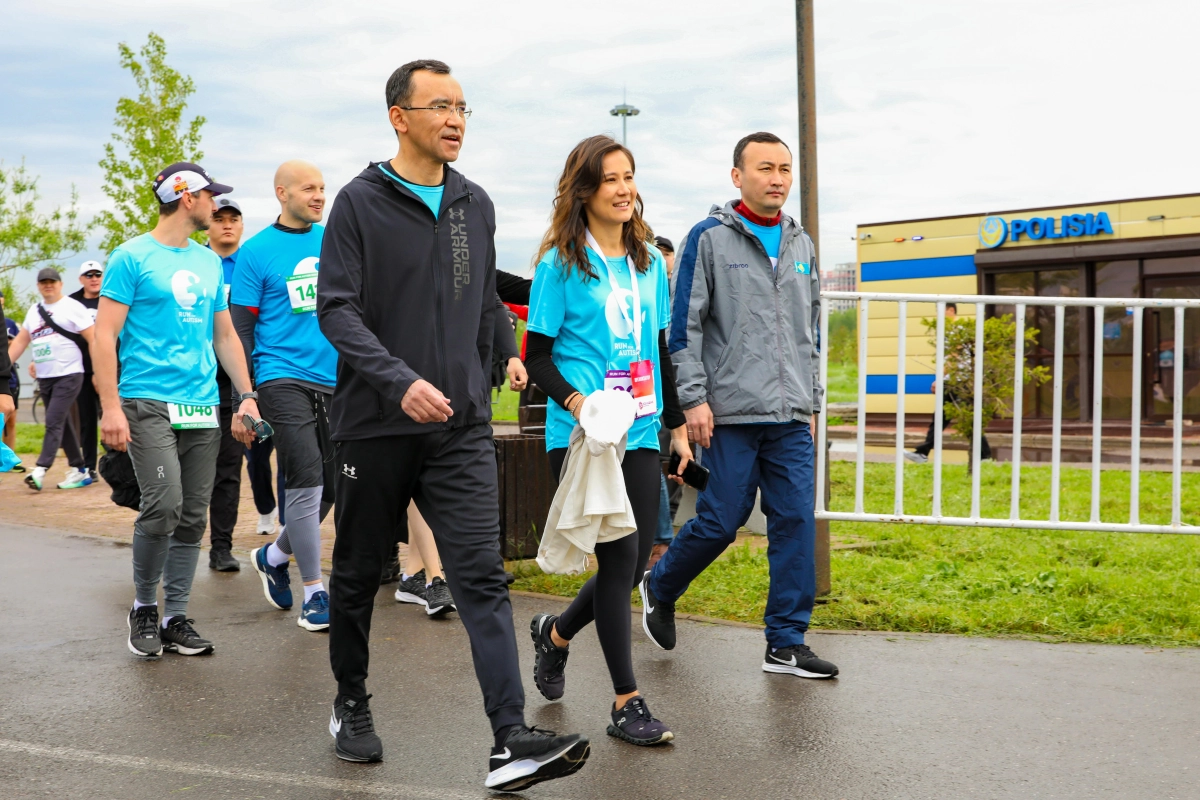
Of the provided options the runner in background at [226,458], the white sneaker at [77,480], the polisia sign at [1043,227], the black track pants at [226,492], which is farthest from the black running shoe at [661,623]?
the polisia sign at [1043,227]

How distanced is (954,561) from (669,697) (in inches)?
136

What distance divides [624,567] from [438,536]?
69 centimetres

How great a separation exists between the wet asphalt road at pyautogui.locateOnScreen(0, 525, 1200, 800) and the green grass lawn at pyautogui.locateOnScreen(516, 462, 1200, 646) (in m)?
0.30

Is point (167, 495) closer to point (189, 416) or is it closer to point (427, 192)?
point (189, 416)

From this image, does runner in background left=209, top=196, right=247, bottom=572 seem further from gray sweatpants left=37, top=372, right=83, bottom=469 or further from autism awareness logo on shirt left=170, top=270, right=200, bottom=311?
gray sweatpants left=37, top=372, right=83, bottom=469

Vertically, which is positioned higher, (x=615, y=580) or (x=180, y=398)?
(x=180, y=398)

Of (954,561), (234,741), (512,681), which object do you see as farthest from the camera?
(954,561)

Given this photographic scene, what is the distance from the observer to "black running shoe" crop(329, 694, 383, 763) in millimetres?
3717

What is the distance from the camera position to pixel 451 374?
3.62 meters

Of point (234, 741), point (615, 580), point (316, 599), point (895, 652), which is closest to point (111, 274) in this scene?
point (316, 599)

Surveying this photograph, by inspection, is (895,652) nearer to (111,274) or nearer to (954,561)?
(954,561)

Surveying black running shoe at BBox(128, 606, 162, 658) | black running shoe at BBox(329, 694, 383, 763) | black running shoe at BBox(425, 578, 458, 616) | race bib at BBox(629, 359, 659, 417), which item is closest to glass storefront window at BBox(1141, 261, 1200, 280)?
black running shoe at BBox(425, 578, 458, 616)

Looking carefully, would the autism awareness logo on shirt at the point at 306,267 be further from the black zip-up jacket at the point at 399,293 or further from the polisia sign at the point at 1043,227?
the polisia sign at the point at 1043,227

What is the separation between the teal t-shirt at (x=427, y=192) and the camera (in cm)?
364
